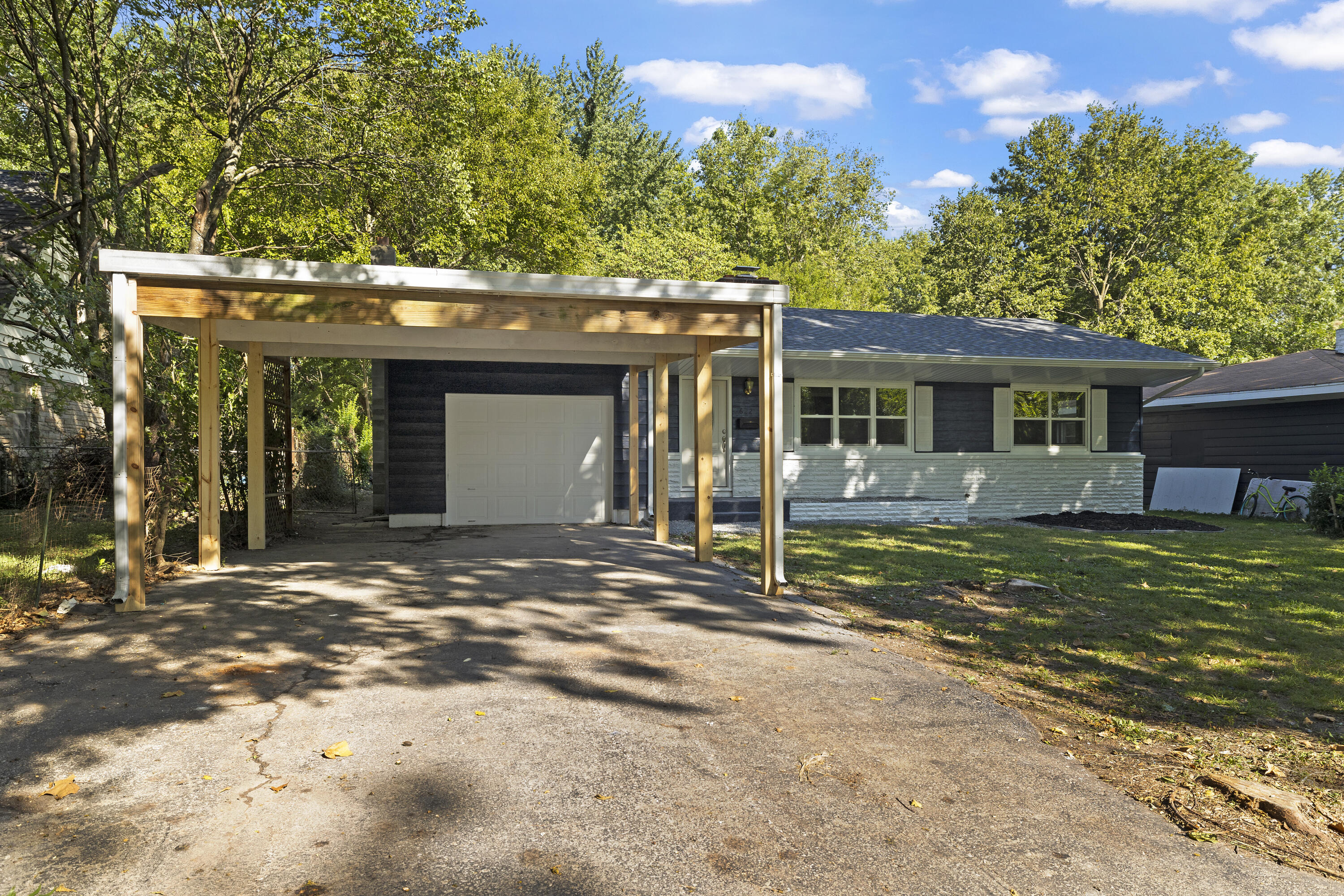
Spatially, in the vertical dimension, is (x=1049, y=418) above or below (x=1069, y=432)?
above

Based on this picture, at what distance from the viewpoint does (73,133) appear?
10.5 metres

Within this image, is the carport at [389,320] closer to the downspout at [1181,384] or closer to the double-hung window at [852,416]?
the double-hung window at [852,416]

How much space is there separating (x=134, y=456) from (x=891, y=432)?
1163 centimetres

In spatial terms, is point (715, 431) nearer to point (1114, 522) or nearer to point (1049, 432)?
point (1049, 432)

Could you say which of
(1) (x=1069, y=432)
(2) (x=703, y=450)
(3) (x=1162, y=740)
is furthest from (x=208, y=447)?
(1) (x=1069, y=432)

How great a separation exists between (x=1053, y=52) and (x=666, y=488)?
183ft

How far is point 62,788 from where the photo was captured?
3.21 m

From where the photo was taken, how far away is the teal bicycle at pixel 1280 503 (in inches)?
584

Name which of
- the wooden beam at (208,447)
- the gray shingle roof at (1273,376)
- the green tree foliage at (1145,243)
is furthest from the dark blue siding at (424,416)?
the green tree foliage at (1145,243)

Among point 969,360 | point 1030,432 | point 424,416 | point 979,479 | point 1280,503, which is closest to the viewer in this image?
point 424,416

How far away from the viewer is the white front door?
538 inches

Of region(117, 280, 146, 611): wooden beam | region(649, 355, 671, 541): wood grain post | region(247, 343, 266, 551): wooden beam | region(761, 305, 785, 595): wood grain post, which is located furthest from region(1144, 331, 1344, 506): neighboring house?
region(117, 280, 146, 611): wooden beam

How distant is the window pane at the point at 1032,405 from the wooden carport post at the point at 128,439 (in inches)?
546

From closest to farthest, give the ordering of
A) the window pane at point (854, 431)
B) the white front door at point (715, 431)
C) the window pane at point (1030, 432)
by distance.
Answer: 1. the white front door at point (715, 431)
2. the window pane at point (854, 431)
3. the window pane at point (1030, 432)
